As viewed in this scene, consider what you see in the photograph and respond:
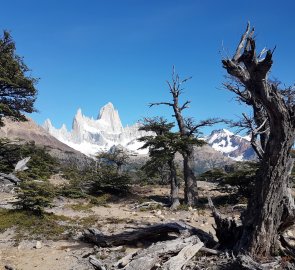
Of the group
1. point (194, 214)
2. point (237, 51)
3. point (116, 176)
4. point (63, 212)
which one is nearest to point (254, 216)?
point (237, 51)

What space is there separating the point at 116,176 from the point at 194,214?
9.84 m

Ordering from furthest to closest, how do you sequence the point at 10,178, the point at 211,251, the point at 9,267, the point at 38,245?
the point at 10,178 < the point at 38,245 < the point at 9,267 < the point at 211,251

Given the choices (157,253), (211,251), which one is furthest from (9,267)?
(211,251)

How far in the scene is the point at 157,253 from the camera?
947cm

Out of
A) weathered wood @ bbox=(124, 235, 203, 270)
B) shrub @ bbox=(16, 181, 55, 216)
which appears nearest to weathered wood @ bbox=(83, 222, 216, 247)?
weathered wood @ bbox=(124, 235, 203, 270)

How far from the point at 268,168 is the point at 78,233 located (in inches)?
351

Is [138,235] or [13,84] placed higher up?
[13,84]

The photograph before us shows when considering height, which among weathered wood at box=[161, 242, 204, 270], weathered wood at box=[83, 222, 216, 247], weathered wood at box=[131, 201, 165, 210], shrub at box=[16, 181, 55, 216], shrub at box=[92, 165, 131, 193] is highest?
shrub at box=[92, 165, 131, 193]

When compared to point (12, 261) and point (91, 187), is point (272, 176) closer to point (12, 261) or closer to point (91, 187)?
point (12, 261)

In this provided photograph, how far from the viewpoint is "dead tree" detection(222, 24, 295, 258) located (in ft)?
28.8

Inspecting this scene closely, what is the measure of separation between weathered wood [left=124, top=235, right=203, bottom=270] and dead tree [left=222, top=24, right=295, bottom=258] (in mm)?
1475

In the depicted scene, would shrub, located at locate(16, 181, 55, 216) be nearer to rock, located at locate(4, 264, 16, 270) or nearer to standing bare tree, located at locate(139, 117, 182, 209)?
rock, located at locate(4, 264, 16, 270)

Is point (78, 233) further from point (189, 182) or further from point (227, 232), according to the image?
point (189, 182)

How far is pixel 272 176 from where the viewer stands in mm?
9117
